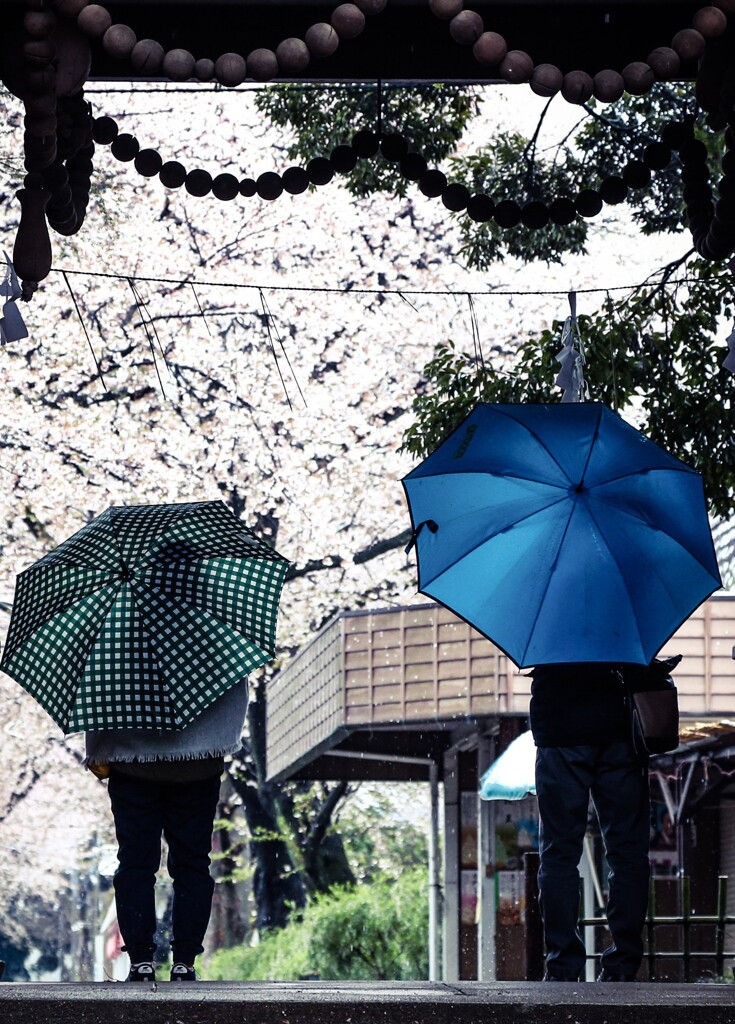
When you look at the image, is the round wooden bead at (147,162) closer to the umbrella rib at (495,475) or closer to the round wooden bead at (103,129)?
the round wooden bead at (103,129)

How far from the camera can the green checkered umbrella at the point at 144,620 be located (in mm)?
5004

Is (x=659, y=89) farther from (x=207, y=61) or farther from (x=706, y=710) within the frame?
(x=207, y=61)

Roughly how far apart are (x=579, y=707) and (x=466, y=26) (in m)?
2.20

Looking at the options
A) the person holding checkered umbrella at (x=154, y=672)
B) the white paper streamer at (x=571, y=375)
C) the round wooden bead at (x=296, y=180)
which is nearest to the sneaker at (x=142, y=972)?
the person holding checkered umbrella at (x=154, y=672)

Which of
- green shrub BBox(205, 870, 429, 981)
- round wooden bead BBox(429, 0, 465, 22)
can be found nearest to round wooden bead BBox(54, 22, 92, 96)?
round wooden bead BBox(429, 0, 465, 22)

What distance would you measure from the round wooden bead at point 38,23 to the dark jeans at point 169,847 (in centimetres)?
248

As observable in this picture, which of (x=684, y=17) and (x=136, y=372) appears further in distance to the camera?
(x=136, y=372)

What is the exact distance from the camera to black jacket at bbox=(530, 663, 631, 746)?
191 inches

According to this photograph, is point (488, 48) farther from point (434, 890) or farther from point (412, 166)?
point (434, 890)

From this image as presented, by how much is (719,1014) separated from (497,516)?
2647 mm

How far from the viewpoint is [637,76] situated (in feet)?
14.8

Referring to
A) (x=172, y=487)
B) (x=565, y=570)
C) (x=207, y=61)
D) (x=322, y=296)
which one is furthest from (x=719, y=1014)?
(x=322, y=296)

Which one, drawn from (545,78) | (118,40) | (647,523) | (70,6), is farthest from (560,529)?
(70,6)

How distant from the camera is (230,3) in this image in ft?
14.6
